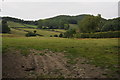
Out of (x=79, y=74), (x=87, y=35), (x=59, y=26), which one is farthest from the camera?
(x=59, y=26)

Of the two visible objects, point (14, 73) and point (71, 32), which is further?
point (71, 32)

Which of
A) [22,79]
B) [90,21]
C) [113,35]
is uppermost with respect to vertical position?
[90,21]

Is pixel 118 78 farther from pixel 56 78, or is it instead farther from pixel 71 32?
pixel 71 32

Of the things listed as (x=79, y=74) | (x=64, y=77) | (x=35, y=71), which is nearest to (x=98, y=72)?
Result: (x=79, y=74)

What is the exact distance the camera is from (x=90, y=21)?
74.1 m

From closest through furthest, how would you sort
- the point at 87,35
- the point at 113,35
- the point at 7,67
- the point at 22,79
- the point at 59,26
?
1. the point at 22,79
2. the point at 7,67
3. the point at 113,35
4. the point at 87,35
5. the point at 59,26

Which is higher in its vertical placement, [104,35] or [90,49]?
[104,35]

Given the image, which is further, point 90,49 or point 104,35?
point 104,35

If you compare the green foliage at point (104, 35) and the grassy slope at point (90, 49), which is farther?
the green foliage at point (104, 35)

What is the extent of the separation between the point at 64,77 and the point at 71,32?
63609 mm

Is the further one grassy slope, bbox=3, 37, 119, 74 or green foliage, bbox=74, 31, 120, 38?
green foliage, bbox=74, 31, 120, 38

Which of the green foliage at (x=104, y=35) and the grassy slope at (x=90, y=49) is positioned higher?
the green foliage at (x=104, y=35)

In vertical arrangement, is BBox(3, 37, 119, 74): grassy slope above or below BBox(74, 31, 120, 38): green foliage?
below

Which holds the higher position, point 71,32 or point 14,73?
point 71,32
